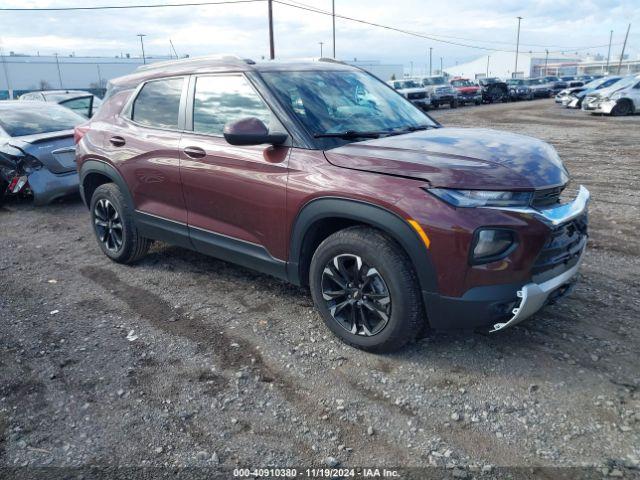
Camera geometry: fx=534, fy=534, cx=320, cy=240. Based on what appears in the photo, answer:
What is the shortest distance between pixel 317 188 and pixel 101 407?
5.81 ft

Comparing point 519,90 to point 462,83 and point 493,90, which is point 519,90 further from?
point 462,83

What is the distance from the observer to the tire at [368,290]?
3078 mm

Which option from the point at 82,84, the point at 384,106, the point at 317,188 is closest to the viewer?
the point at 317,188

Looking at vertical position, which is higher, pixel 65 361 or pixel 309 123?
pixel 309 123

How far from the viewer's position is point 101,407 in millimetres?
2992

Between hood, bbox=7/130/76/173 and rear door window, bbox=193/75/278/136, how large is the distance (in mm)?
4220

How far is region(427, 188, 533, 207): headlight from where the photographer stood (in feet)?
9.30

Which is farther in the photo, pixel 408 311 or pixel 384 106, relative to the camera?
pixel 384 106

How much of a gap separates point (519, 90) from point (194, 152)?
1442 inches

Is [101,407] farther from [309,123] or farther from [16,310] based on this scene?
[309,123]

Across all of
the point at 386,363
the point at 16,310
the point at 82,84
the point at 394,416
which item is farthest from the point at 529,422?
the point at 82,84

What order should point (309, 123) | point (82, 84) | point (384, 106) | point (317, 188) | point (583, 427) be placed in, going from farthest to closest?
point (82, 84) < point (384, 106) < point (309, 123) < point (317, 188) < point (583, 427)

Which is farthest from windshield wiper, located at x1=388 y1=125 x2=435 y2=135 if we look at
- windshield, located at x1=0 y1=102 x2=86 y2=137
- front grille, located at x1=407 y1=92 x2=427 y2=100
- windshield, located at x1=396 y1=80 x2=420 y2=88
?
windshield, located at x1=396 y1=80 x2=420 y2=88

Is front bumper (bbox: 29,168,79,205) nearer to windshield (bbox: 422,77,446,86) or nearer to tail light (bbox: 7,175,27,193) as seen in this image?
tail light (bbox: 7,175,27,193)
